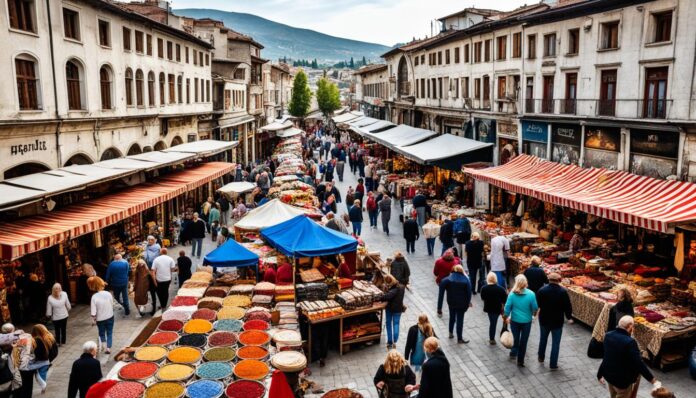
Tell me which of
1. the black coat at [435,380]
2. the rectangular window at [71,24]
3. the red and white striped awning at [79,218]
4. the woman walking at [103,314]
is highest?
the rectangular window at [71,24]

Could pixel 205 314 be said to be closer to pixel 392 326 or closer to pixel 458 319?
pixel 392 326

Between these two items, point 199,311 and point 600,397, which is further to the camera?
point 199,311

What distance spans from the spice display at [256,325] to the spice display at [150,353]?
5.56ft

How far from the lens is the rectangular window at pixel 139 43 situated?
25844 mm

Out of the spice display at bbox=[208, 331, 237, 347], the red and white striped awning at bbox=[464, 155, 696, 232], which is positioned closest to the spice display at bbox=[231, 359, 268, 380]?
the spice display at bbox=[208, 331, 237, 347]

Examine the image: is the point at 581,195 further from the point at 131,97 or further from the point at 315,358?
the point at 131,97

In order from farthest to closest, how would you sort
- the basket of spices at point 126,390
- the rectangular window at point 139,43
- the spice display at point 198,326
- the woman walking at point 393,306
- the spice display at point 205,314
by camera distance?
the rectangular window at point 139,43 → the woman walking at point 393,306 → the spice display at point 205,314 → the spice display at point 198,326 → the basket of spices at point 126,390

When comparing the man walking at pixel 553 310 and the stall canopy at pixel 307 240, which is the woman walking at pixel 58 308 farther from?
the man walking at pixel 553 310

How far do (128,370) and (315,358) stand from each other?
3.95 metres

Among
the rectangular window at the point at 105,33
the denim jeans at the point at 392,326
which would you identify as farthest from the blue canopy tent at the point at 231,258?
the rectangular window at the point at 105,33

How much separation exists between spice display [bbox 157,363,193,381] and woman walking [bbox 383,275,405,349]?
445 centimetres

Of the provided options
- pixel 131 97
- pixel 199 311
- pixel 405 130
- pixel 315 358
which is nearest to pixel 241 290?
pixel 199 311

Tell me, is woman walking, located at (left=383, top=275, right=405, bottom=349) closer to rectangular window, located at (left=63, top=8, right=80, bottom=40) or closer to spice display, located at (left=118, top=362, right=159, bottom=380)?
spice display, located at (left=118, top=362, right=159, bottom=380)

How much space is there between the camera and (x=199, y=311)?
11.5 metres
